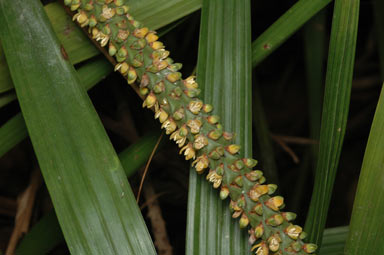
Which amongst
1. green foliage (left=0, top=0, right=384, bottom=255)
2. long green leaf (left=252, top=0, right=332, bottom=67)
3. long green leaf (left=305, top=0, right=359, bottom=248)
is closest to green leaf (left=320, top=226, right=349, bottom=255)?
green foliage (left=0, top=0, right=384, bottom=255)

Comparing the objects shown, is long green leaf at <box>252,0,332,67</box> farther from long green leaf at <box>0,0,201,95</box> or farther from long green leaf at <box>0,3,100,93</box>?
long green leaf at <box>0,3,100,93</box>

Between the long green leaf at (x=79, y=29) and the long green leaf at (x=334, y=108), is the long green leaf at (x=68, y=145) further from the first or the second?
the long green leaf at (x=334, y=108)

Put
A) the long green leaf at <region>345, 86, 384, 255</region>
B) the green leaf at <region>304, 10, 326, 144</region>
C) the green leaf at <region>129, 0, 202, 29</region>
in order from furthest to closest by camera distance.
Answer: the green leaf at <region>304, 10, 326, 144</region>
the green leaf at <region>129, 0, 202, 29</region>
the long green leaf at <region>345, 86, 384, 255</region>

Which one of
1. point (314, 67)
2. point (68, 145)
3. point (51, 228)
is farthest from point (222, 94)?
point (314, 67)

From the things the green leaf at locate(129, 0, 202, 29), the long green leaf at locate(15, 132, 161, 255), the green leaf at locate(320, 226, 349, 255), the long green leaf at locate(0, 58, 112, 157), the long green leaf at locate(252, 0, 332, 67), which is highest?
the green leaf at locate(129, 0, 202, 29)

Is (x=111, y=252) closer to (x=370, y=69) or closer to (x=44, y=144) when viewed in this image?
(x=44, y=144)

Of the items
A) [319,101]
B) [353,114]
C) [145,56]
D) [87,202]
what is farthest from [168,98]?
[353,114]

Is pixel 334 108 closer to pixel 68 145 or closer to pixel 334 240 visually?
pixel 334 240
